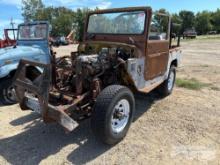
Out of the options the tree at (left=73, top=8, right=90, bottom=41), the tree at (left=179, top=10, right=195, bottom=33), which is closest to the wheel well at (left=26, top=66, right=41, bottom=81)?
the tree at (left=73, top=8, right=90, bottom=41)

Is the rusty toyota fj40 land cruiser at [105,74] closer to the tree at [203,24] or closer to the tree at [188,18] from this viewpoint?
the tree at [188,18]

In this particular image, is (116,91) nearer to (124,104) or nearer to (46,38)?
(124,104)

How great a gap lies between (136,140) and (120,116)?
0.49 meters

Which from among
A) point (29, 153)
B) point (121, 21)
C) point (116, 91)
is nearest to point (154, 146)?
point (116, 91)

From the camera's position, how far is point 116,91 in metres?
4.40

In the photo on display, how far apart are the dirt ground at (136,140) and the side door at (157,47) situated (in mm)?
822

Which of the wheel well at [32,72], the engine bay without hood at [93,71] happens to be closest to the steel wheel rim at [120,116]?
the engine bay without hood at [93,71]

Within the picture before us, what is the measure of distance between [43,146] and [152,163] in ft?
5.43

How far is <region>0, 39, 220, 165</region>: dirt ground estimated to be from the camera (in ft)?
13.8

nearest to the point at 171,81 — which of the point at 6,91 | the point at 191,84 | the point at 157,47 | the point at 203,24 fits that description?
the point at 191,84

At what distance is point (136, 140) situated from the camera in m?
4.75

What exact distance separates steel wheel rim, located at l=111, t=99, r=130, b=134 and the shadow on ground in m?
0.34

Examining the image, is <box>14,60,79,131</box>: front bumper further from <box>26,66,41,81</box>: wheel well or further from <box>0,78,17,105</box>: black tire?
<box>0,78,17,105</box>: black tire

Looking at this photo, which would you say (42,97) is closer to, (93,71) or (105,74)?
(93,71)
